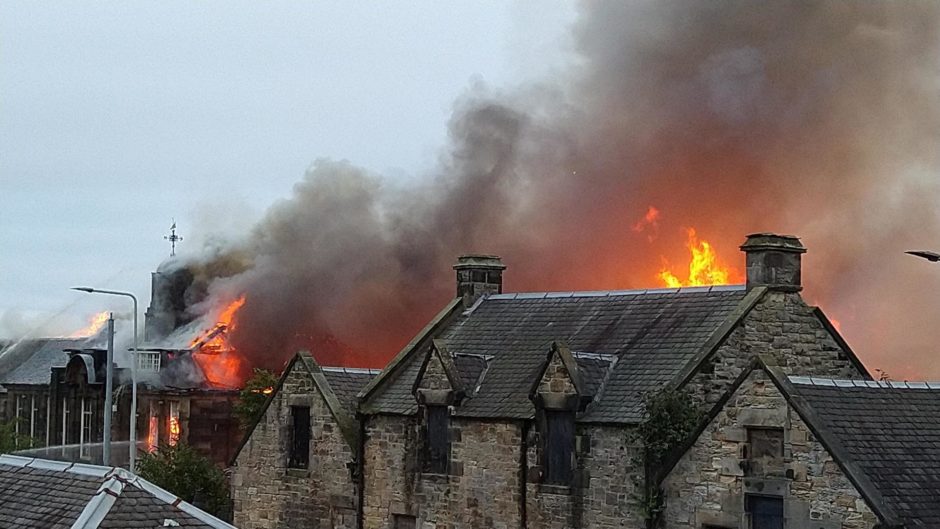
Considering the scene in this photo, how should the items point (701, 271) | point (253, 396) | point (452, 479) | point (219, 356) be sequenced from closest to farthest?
point (452, 479)
point (701, 271)
point (253, 396)
point (219, 356)

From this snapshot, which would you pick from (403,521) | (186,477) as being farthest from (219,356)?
(403,521)

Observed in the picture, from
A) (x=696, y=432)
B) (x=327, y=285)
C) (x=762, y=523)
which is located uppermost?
(x=327, y=285)

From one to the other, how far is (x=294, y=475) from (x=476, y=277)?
673 cm

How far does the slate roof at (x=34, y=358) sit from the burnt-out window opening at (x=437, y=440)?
37.7 m

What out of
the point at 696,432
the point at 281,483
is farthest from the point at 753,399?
the point at 281,483

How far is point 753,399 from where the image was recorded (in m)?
23.0

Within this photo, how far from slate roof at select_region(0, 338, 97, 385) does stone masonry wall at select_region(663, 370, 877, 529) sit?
45402mm

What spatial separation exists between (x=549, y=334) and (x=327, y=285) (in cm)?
3036

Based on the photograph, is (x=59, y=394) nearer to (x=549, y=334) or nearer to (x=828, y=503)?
(x=549, y=334)

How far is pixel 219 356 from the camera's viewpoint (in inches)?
2250

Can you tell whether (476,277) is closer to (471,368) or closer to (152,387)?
(471,368)

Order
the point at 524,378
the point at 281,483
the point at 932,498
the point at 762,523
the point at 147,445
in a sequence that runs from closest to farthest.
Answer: the point at 932,498 < the point at 762,523 < the point at 524,378 < the point at 281,483 < the point at 147,445

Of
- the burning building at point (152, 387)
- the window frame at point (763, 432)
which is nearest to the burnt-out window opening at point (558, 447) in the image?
the window frame at point (763, 432)

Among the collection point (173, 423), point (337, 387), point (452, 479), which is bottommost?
point (452, 479)
